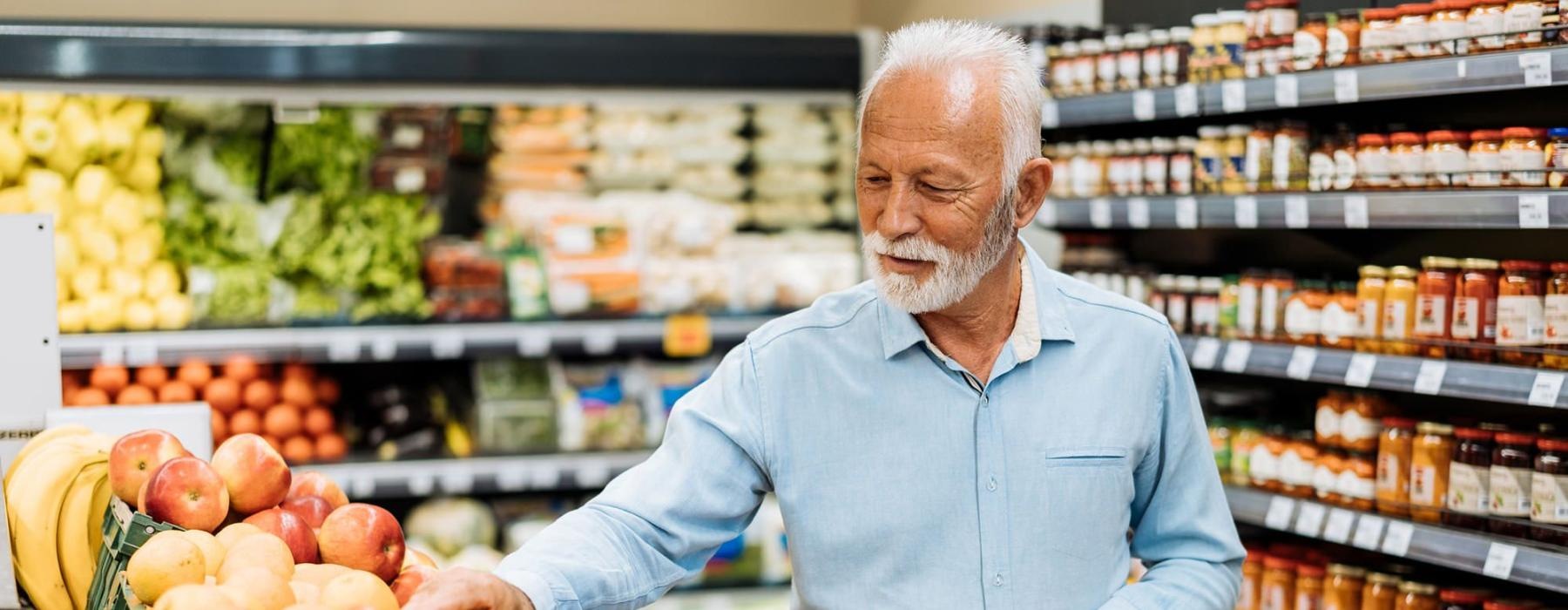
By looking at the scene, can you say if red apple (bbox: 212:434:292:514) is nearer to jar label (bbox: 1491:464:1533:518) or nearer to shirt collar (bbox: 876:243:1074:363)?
shirt collar (bbox: 876:243:1074:363)

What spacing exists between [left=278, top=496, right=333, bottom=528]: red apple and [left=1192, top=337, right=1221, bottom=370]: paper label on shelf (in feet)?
8.37

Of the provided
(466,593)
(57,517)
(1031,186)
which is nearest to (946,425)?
(1031,186)

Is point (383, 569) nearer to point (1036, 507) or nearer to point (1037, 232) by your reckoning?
point (1036, 507)

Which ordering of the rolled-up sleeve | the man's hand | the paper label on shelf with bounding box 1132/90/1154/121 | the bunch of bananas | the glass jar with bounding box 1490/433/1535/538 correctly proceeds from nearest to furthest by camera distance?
the man's hand, the rolled-up sleeve, the bunch of bananas, the glass jar with bounding box 1490/433/1535/538, the paper label on shelf with bounding box 1132/90/1154/121

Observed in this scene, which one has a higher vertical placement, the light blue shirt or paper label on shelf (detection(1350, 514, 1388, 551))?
the light blue shirt

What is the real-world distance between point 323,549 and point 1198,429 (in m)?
1.21

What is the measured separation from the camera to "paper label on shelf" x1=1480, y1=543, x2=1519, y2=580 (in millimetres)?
3166

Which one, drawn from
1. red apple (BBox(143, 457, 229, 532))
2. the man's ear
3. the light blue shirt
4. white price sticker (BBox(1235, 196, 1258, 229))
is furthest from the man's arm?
white price sticker (BBox(1235, 196, 1258, 229))

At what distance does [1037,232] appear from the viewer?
17.6 ft

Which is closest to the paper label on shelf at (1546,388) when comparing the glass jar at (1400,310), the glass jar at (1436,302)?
the glass jar at (1436,302)

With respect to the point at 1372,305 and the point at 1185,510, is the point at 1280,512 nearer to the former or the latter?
the point at 1372,305

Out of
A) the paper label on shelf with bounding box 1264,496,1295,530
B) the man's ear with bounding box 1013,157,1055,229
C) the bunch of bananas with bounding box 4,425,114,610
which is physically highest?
the man's ear with bounding box 1013,157,1055,229

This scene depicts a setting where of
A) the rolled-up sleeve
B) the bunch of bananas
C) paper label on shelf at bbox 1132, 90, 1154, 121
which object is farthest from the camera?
paper label on shelf at bbox 1132, 90, 1154, 121

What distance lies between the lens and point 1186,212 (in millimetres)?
3986
